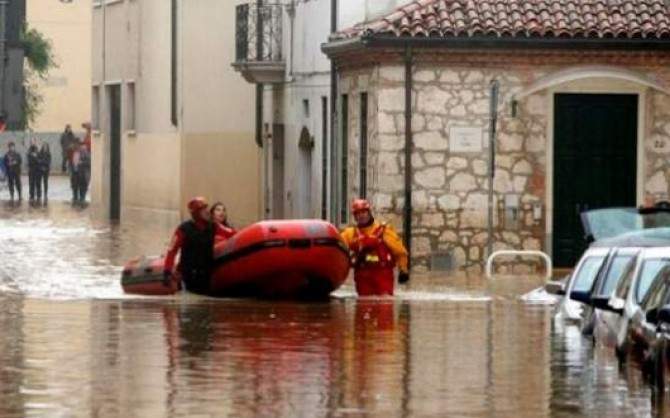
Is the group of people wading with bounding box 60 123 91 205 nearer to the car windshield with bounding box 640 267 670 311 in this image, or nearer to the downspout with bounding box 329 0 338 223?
the downspout with bounding box 329 0 338 223

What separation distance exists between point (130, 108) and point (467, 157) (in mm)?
21300

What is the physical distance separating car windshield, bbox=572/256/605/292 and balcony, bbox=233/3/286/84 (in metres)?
23.5

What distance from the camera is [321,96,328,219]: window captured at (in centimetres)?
4372

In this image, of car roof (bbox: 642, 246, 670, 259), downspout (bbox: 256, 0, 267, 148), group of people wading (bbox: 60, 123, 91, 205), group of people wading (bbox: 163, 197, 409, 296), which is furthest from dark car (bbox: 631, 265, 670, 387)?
group of people wading (bbox: 60, 123, 91, 205)

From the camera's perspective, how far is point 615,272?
76.9ft

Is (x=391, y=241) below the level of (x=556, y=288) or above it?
above

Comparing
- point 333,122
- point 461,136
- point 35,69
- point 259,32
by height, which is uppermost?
point 259,32

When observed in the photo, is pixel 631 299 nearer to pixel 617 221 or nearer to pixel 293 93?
pixel 617 221

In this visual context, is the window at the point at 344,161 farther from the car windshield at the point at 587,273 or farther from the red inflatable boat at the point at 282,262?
the car windshield at the point at 587,273

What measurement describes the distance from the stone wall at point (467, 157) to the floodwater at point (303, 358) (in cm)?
368

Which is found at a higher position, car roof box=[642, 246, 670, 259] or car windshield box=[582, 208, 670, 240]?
car roof box=[642, 246, 670, 259]

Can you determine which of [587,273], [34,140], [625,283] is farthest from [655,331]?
[34,140]

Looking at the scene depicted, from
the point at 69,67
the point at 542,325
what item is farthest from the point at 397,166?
the point at 69,67

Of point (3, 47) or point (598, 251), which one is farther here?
point (598, 251)
